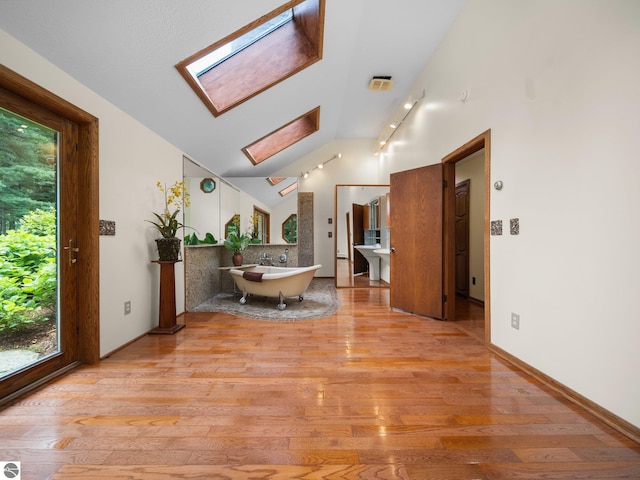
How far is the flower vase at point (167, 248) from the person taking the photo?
2654 millimetres

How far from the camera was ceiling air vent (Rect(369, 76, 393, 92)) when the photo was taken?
3854 mm

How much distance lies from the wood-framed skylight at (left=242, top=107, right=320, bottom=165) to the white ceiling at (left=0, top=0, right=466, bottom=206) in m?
0.18

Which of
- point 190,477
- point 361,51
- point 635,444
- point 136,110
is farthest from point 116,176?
point 635,444

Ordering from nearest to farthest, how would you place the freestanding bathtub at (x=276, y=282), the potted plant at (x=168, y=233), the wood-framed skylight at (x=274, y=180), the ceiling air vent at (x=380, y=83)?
the potted plant at (x=168, y=233)
the freestanding bathtub at (x=276, y=282)
the ceiling air vent at (x=380, y=83)
the wood-framed skylight at (x=274, y=180)

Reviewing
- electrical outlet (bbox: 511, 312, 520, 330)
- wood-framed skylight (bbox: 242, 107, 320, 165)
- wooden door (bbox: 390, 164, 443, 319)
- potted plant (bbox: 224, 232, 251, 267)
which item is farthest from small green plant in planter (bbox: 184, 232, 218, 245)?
electrical outlet (bbox: 511, 312, 520, 330)

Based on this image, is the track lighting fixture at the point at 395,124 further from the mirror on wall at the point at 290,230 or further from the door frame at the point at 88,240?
the door frame at the point at 88,240

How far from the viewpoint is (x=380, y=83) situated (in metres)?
3.93

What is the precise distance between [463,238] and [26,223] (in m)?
5.40

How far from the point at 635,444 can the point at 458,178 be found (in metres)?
4.30

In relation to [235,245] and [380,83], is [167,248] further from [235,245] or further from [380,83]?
[380,83]

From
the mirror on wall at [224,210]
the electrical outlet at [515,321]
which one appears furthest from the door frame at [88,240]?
the electrical outlet at [515,321]

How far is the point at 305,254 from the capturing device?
5.64m

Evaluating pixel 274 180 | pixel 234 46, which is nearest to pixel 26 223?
pixel 234 46

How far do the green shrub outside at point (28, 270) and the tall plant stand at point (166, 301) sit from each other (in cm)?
85
